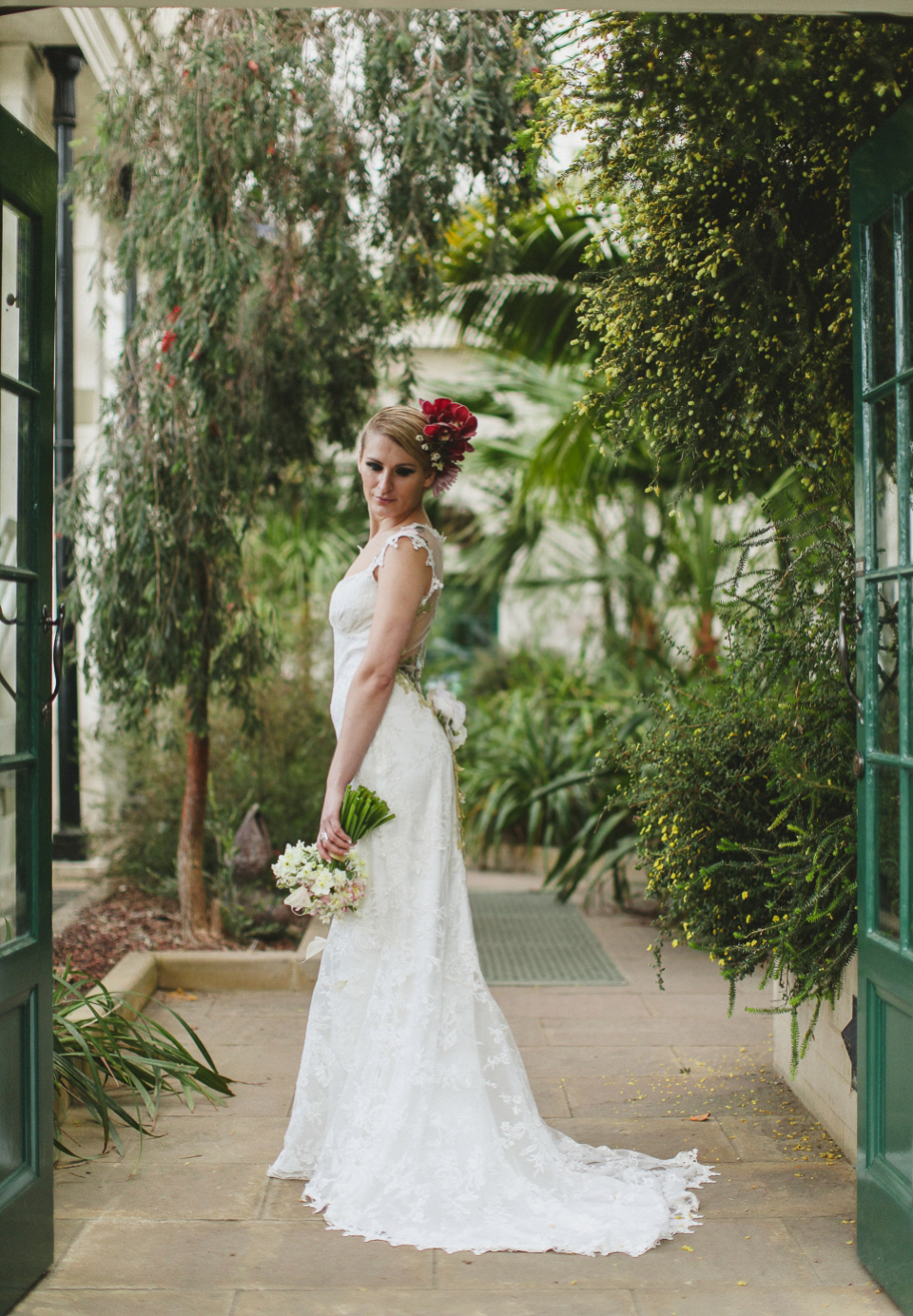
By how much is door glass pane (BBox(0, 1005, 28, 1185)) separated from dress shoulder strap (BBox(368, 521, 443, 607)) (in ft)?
4.71

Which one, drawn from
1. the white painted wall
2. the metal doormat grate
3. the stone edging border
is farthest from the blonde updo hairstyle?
the metal doormat grate

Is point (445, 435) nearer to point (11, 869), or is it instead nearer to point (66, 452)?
point (11, 869)

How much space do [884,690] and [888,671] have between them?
0.15ft

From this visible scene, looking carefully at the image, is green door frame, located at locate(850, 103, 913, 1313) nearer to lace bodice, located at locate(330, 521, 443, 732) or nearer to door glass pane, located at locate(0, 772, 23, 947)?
lace bodice, located at locate(330, 521, 443, 732)

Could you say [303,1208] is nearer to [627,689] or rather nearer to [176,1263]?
[176,1263]

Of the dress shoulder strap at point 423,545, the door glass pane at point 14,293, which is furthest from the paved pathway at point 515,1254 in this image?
the door glass pane at point 14,293

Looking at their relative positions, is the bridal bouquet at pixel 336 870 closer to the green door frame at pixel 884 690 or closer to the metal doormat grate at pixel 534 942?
the green door frame at pixel 884 690

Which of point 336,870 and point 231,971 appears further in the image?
point 231,971

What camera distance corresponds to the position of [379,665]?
3061 mm

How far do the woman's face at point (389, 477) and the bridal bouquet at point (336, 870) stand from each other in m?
0.78

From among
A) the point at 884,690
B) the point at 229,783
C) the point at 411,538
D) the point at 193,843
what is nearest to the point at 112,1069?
the point at 193,843

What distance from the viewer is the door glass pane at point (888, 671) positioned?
2707mm

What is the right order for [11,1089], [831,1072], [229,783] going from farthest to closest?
[229,783] < [831,1072] < [11,1089]

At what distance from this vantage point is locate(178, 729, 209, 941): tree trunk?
17.4 ft
